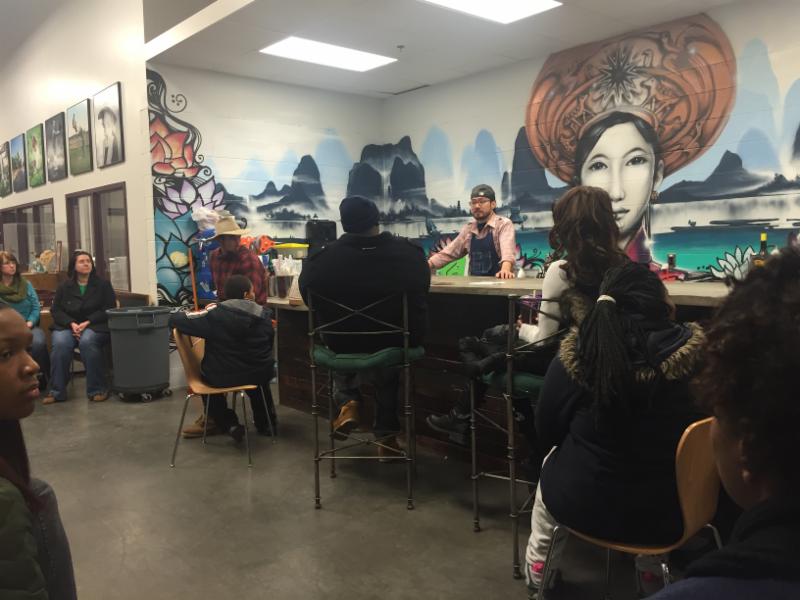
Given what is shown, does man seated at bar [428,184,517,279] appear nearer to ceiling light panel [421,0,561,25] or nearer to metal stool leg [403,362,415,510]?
ceiling light panel [421,0,561,25]

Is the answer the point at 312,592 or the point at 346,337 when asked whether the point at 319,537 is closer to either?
the point at 312,592

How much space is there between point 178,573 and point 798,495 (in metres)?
2.52

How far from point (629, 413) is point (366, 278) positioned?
5.19 ft

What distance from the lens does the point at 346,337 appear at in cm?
320

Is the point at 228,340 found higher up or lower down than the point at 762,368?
lower down

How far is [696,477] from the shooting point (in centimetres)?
168

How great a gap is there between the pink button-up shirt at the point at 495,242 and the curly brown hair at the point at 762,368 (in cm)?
409

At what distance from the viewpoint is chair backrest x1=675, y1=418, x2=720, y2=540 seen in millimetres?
1622

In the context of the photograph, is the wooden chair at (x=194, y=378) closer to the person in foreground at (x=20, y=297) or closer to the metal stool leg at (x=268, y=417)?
the metal stool leg at (x=268, y=417)

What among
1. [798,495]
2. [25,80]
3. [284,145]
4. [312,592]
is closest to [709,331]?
[798,495]

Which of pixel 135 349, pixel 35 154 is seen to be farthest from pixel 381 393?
pixel 35 154

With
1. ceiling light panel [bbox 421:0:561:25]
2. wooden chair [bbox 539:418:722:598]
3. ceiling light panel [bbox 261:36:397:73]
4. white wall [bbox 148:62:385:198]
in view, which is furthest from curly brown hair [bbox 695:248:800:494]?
white wall [bbox 148:62:385:198]

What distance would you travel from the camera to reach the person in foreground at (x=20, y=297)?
5.68 metres

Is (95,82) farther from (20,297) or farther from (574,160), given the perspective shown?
(574,160)
